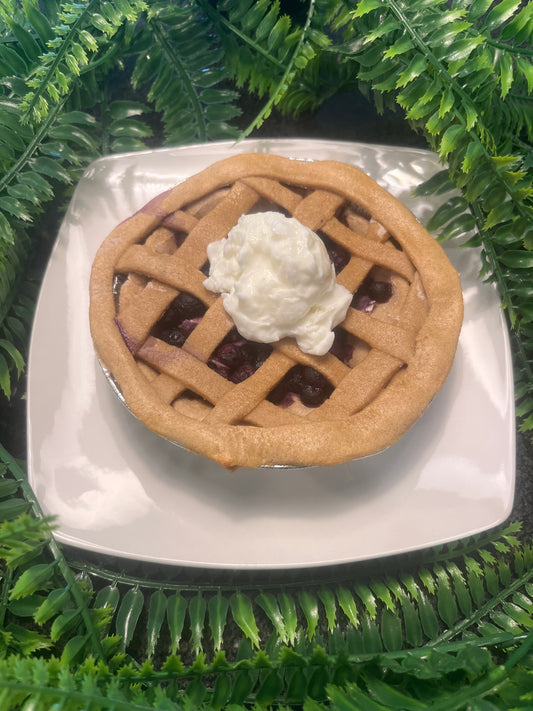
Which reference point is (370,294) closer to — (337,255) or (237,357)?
(337,255)

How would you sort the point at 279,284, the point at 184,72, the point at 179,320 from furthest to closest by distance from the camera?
the point at 184,72 → the point at 179,320 → the point at 279,284

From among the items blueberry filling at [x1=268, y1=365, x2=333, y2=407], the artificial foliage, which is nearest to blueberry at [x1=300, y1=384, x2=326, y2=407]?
blueberry filling at [x1=268, y1=365, x2=333, y2=407]

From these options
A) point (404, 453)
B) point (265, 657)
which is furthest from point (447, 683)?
point (404, 453)

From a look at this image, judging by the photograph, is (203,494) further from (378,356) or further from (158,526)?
(378,356)

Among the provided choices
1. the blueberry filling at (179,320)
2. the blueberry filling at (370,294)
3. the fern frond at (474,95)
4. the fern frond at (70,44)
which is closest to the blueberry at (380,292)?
the blueberry filling at (370,294)

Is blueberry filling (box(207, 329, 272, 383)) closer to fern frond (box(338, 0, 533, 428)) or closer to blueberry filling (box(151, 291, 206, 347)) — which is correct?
blueberry filling (box(151, 291, 206, 347))

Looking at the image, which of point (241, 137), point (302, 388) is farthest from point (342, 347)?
point (241, 137)
